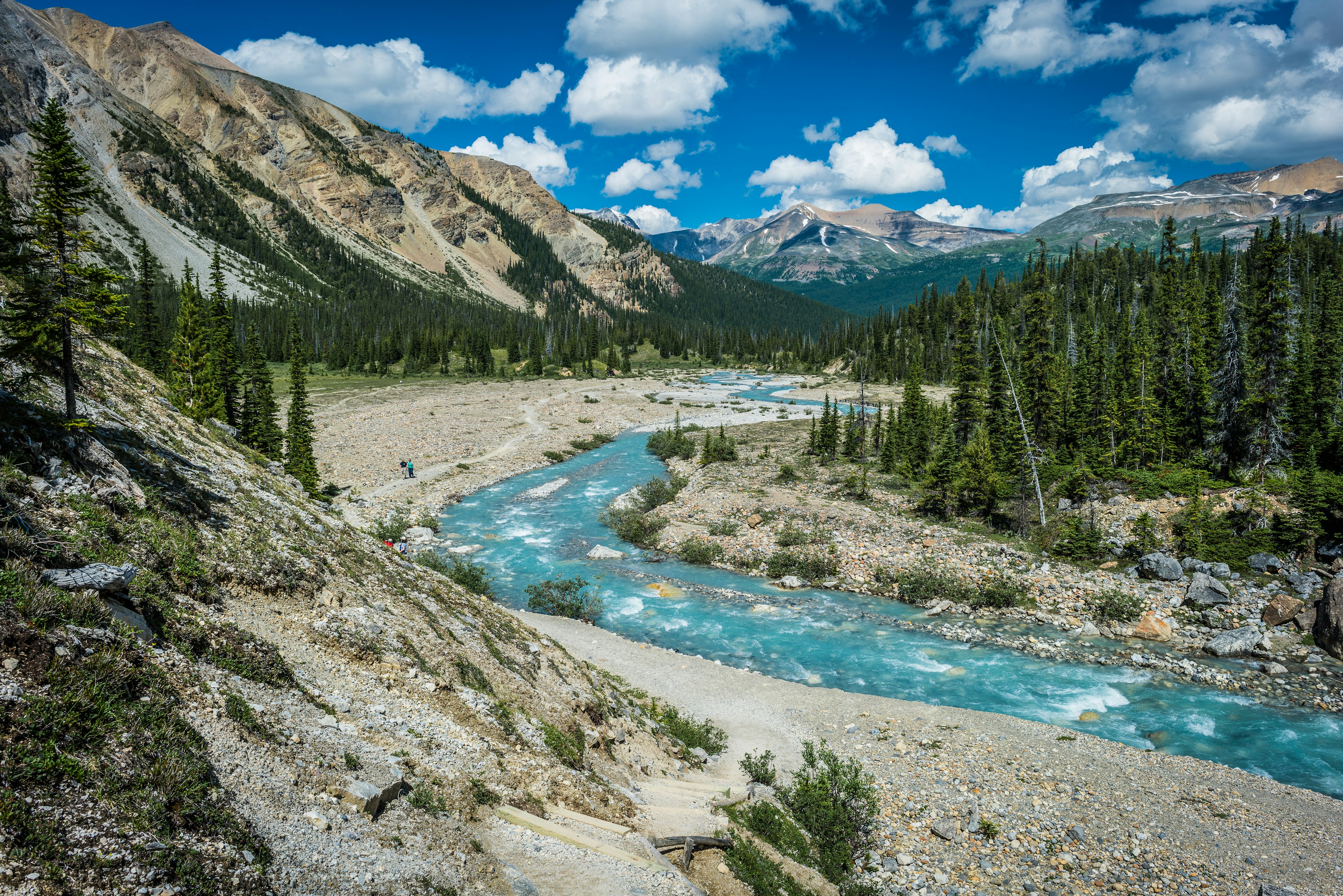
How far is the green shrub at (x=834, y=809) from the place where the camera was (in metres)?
10.5

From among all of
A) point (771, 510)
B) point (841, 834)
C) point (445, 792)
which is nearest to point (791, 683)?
point (841, 834)

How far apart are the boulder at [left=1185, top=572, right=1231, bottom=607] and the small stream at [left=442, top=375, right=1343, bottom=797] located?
4.59 meters

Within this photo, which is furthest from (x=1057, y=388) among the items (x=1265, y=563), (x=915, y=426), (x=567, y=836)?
(x=567, y=836)

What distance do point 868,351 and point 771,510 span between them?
319 ft

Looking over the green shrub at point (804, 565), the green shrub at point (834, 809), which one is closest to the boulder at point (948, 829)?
the green shrub at point (834, 809)

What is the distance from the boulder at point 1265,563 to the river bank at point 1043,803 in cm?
1410

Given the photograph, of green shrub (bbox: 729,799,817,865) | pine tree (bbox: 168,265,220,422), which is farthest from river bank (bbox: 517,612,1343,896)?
pine tree (bbox: 168,265,220,422)

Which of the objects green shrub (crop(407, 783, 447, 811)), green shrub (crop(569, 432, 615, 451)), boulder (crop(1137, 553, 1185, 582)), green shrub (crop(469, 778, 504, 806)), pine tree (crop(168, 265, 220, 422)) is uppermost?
pine tree (crop(168, 265, 220, 422))

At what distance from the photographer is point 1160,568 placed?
78.0 feet

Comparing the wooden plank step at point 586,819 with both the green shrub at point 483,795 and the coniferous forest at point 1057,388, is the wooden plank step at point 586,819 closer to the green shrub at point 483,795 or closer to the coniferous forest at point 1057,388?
the green shrub at point 483,795

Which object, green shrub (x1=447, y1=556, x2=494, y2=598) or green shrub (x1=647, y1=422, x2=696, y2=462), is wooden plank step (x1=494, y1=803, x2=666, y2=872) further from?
green shrub (x1=647, y1=422, x2=696, y2=462)

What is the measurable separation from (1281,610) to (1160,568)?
413 cm

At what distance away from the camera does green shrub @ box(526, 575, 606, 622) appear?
22.1 m

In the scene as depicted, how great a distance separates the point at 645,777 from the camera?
11586mm
